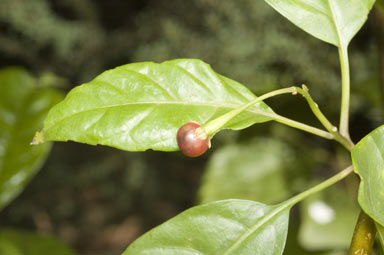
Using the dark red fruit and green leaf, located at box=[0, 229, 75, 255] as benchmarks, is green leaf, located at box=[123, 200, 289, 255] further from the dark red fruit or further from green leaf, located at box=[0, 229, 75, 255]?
green leaf, located at box=[0, 229, 75, 255]

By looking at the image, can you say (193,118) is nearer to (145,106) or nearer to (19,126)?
(145,106)

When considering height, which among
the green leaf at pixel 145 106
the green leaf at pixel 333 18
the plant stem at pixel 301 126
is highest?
the green leaf at pixel 333 18

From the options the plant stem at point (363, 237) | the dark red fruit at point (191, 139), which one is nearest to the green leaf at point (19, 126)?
the dark red fruit at point (191, 139)

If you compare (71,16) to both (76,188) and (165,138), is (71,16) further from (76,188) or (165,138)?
(165,138)

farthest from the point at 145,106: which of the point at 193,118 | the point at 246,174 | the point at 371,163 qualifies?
the point at 246,174

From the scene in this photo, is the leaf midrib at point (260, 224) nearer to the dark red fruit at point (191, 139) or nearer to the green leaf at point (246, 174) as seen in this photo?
the dark red fruit at point (191, 139)
